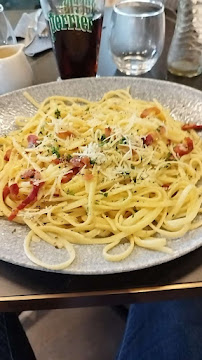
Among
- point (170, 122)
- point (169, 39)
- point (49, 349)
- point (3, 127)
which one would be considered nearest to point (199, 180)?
point (170, 122)

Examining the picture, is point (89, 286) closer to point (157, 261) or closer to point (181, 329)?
point (157, 261)

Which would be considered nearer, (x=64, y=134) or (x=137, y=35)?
(x=64, y=134)

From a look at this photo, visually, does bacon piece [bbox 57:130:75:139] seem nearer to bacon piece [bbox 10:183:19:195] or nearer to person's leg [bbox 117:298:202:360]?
bacon piece [bbox 10:183:19:195]

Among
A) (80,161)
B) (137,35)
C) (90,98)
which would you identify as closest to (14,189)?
(80,161)

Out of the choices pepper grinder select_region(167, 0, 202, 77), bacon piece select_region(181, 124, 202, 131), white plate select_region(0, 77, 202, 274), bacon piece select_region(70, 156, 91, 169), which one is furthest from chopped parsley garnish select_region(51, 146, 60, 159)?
pepper grinder select_region(167, 0, 202, 77)

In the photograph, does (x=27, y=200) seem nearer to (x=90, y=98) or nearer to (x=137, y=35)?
(x=90, y=98)

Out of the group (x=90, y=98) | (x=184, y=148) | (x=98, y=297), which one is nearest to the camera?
(x=98, y=297)

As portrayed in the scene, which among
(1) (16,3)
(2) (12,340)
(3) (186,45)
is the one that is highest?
(3) (186,45)

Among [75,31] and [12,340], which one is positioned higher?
[75,31]
